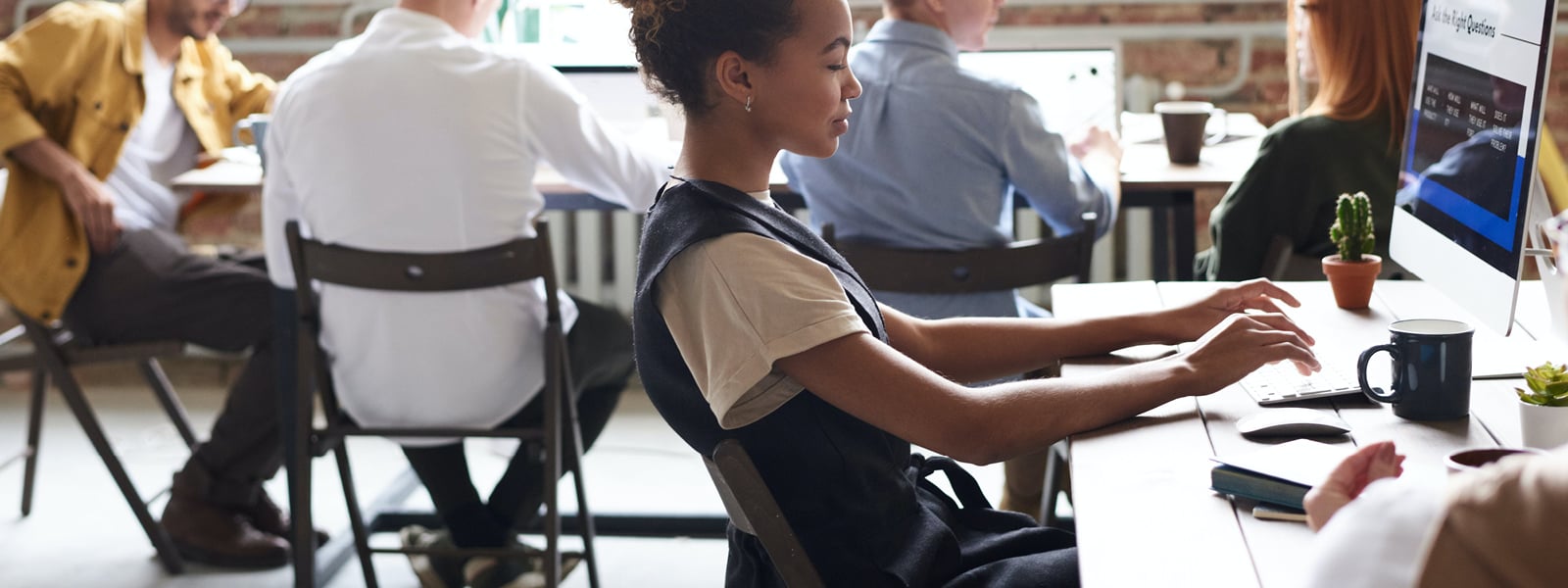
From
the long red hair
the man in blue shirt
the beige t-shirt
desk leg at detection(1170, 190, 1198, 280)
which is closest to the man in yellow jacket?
the man in blue shirt

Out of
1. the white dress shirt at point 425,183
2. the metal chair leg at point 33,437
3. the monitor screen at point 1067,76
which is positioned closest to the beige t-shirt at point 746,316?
the white dress shirt at point 425,183

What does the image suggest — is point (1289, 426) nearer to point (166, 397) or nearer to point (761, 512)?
point (761, 512)

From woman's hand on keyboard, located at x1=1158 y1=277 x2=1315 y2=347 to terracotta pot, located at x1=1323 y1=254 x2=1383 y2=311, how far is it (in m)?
0.14

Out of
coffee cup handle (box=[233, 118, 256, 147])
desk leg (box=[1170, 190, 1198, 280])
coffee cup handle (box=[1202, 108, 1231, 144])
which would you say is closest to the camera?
desk leg (box=[1170, 190, 1198, 280])

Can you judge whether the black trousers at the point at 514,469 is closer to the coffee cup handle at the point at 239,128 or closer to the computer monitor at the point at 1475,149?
the coffee cup handle at the point at 239,128

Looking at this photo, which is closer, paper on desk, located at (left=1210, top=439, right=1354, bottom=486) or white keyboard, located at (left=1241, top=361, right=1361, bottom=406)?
paper on desk, located at (left=1210, top=439, right=1354, bottom=486)

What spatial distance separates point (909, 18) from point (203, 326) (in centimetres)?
133

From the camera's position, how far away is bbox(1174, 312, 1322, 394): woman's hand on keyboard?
124cm

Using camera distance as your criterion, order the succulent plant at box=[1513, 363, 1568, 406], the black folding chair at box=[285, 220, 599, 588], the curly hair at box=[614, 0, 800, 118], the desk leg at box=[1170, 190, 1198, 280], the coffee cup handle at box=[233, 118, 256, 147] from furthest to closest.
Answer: the coffee cup handle at box=[233, 118, 256, 147]
the desk leg at box=[1170, 190, 1198, 280]
the black folding chair at box=[285, 220, 599, 588]
the curly hair at box=[614, 0, 800, 118]
the succulent plant at box=[1513, 363, 1568, 406]

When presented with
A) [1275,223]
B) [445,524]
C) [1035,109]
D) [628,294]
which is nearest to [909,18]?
[1035,109]

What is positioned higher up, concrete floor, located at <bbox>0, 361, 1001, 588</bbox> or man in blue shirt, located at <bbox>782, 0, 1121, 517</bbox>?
man in blue shirt, located at <bbox>782, 0, 1121, 517</bbox>

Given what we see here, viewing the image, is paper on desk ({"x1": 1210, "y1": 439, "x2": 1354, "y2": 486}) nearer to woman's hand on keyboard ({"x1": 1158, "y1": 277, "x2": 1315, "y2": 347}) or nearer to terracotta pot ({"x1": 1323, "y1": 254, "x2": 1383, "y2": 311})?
woman's hand on keyboard ({"x1": 1158, "y1": 277, "x2": 1315, "y2": 347})

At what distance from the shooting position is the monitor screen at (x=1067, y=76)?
2625 millimetres

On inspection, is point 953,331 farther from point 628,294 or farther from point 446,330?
point 628,294
